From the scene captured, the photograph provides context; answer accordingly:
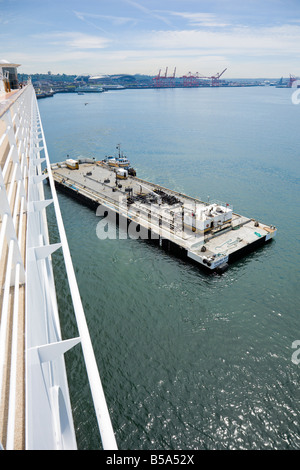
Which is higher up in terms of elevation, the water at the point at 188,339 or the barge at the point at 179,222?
the barge at the point at 179,222

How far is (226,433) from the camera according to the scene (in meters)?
15.4

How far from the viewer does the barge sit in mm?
30923

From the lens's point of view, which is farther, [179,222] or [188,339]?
[179,222]

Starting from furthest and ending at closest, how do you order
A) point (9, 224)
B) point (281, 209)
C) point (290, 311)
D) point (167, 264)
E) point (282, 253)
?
point (281, 209) → point (282, 253) → point (167, 264) → point (290, 311) → point (9, 224)

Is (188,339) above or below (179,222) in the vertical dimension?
below

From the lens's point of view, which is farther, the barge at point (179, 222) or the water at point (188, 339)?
the barge at point (179, 222)

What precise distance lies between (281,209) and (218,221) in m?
15.7

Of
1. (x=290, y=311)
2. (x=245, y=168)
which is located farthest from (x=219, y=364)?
(x=245, y=168)

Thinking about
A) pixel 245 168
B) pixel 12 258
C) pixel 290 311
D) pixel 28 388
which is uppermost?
pixel 12 258

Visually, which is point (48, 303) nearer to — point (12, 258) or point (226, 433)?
point (12, 258)

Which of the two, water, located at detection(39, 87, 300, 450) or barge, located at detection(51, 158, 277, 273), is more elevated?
barge, located at detection(51, 158, 277, 273)

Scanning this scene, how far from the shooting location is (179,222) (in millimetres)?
36031

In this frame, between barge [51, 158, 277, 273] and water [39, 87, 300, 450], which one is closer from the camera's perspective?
water [39, 87, 300, 450]

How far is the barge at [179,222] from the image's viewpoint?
30.9 metres
